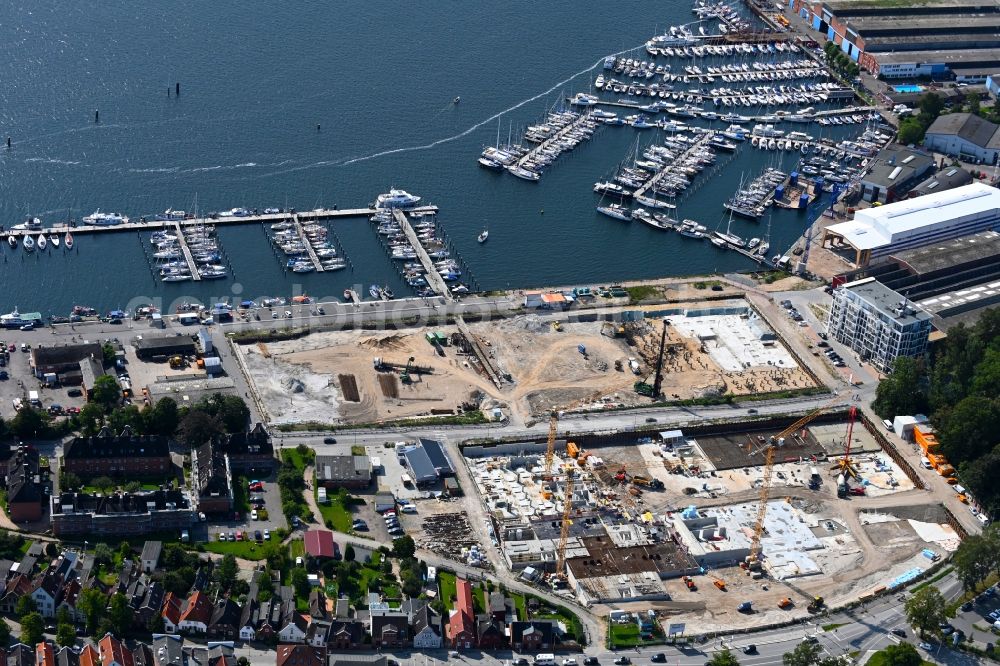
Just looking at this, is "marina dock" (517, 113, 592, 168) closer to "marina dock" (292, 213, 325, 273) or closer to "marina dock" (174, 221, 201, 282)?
"marina dock" (292, 213, 325, 273)

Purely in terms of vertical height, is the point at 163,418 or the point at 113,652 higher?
the point at 163,418

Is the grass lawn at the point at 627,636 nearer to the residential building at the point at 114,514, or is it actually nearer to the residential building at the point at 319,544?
the residential building at the point at 319,544

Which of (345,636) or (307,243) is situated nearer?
(345,636)

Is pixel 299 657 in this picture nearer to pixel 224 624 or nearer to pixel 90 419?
pixel 224 624

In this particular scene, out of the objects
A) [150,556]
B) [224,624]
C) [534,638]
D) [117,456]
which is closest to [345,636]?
[224,624]

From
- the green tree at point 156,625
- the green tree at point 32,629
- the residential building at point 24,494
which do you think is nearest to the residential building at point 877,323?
the green tree at point 156,625

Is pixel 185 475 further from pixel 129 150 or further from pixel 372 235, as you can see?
pixel 129 150
